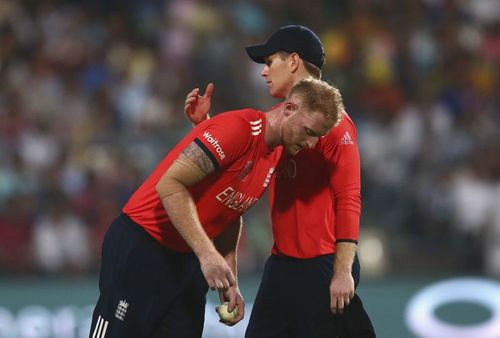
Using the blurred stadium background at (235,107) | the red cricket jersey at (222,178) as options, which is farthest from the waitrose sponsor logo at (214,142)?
the blurred stadium background at (235,107)

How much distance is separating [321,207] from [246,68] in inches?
288

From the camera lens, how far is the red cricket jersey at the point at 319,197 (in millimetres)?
5637

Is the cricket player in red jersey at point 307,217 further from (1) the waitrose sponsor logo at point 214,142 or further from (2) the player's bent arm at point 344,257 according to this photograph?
(1) the waitrose sponsor logo at point 214,142

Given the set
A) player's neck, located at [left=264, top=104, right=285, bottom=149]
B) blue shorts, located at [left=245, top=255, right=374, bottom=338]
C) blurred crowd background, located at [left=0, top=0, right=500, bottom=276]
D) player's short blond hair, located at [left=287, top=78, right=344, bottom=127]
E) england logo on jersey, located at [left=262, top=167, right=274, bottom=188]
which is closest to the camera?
player's short blond hair, located at [left=287, top=78, right=344, bottom=127]

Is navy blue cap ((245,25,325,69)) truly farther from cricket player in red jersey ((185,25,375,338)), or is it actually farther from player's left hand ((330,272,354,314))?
player's left hand ((330,272,354,314))

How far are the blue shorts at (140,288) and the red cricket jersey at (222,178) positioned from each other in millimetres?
74

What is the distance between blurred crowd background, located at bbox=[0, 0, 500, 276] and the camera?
11.1 m

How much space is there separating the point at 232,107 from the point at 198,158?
7354 millimetres

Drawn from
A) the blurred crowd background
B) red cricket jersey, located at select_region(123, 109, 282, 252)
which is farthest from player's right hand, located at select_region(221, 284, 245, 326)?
the blurred crowd background

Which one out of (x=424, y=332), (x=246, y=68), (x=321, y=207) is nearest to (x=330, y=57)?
(x=246, y=68)

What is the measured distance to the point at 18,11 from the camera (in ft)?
44.5

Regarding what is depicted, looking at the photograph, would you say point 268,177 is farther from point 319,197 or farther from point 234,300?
point 234,300

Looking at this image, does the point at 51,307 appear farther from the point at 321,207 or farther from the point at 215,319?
the point at 321,207

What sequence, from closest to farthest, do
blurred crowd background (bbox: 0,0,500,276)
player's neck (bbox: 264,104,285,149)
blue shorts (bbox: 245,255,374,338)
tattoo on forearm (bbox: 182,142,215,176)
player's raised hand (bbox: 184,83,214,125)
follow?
tattoo on forearm (bbox: 182,142,215,176)
player's neck (bbox: 264,104,285,149)
blue shorts (bbox: 245,255,374,338)
player's raised hand (bbox: 184,83,214,125)
blurred crowd background (bbox: 0,0,500,276)
